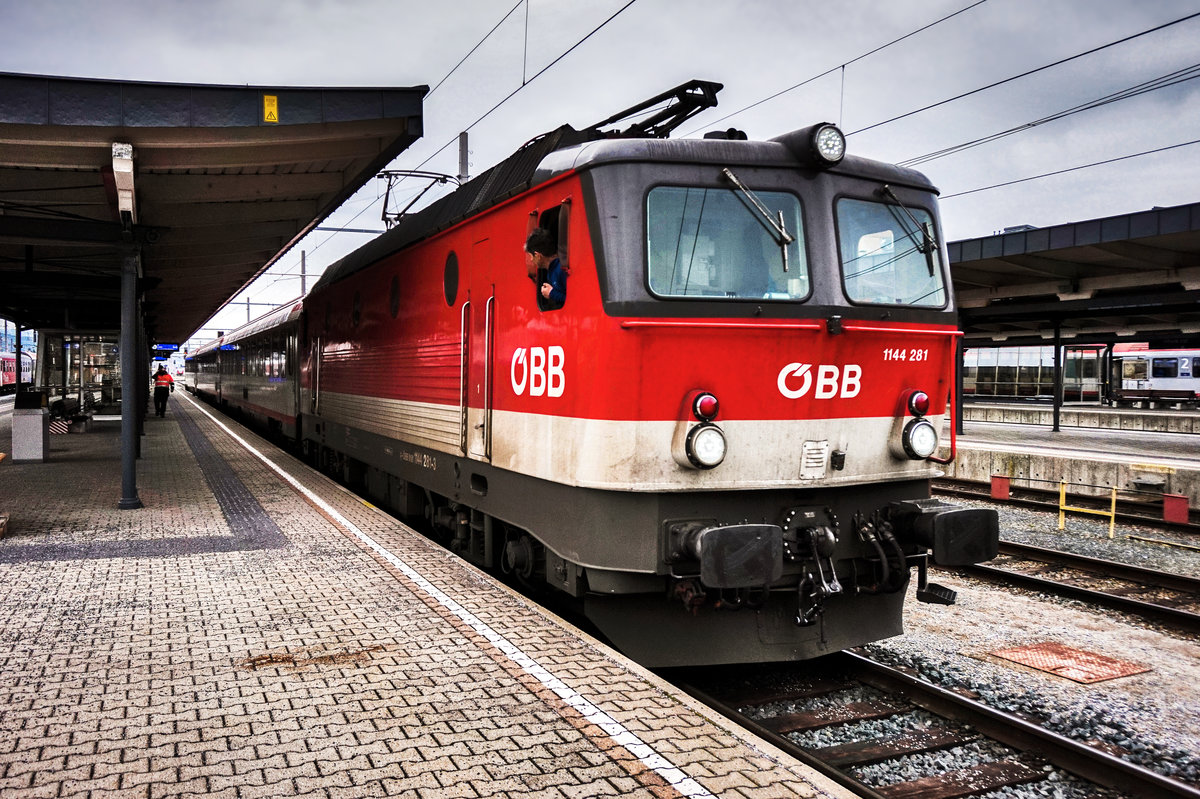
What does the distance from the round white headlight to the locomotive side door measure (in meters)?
2.51

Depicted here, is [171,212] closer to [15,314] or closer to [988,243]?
[15,314]

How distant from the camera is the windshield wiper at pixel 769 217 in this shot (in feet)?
17.5

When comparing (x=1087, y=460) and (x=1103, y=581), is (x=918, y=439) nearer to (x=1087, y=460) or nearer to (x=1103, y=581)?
(x=1103, y=581)

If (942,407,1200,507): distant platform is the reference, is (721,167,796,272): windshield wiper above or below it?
above

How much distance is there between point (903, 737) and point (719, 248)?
301 cm

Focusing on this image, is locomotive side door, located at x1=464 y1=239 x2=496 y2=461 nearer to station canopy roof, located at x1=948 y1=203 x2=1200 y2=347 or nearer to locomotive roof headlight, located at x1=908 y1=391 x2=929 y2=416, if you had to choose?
locomotive roof headlight, located at x1=908 y1=391 x2=929 y2=416

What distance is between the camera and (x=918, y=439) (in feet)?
18.9

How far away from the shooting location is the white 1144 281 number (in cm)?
571

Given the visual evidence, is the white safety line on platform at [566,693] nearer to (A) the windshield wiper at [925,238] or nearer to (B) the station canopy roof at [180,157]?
(A) the windshield wiper at [925,238]

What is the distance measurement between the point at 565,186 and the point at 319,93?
15.6 ft

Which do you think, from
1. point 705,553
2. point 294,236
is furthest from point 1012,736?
point 294,236

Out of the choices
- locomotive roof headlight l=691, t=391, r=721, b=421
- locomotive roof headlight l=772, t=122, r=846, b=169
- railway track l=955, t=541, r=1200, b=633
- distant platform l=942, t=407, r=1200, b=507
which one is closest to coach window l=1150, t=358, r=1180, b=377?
distant platform l=942, t=407, r=1200, b=507

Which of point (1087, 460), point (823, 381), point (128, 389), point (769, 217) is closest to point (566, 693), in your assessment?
point (823, 381)

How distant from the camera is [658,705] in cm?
445
